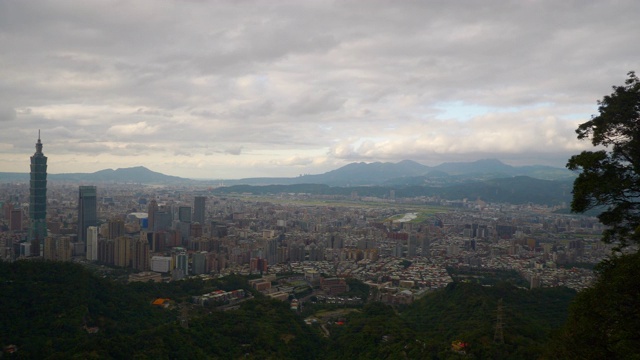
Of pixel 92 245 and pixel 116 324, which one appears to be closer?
pixel 116 324

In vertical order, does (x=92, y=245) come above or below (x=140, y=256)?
above

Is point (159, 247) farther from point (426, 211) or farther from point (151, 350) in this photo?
point (426, 211)

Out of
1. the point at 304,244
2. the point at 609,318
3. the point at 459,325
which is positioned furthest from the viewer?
the point at 304,244

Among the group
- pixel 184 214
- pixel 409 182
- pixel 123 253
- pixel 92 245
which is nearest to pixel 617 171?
pixel 123 253

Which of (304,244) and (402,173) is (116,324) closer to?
(304,244)

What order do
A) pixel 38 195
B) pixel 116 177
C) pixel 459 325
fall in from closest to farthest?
pixel 459 325 → pixel 38 195 → pixel 116 177
